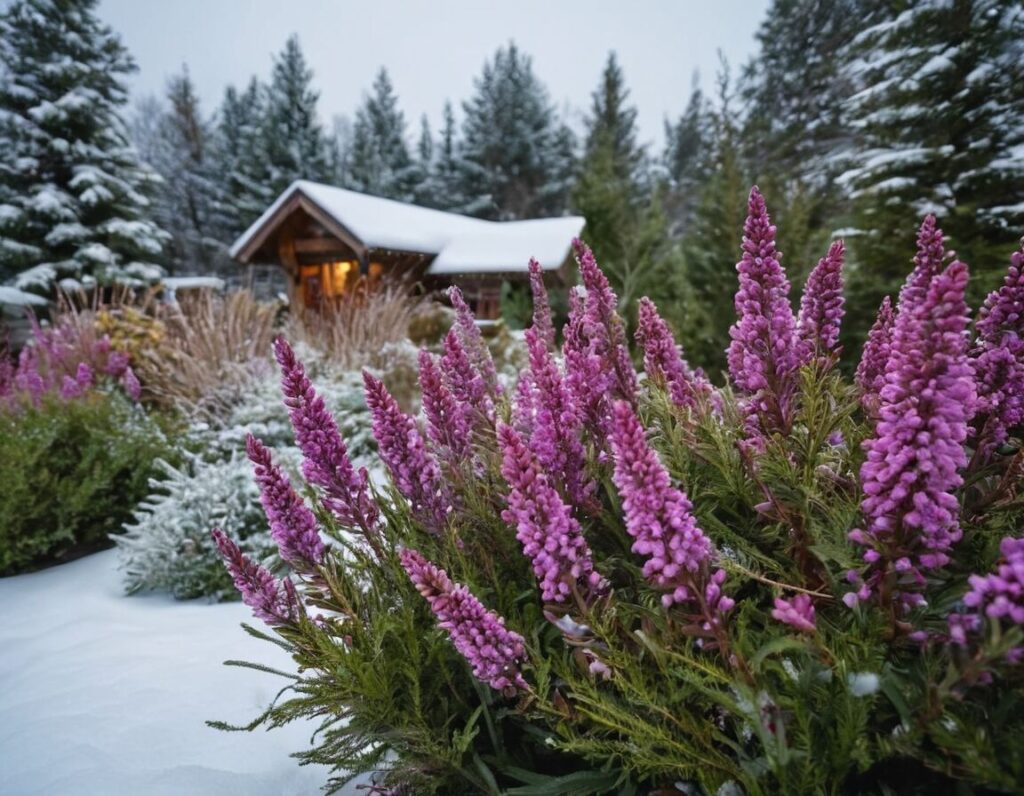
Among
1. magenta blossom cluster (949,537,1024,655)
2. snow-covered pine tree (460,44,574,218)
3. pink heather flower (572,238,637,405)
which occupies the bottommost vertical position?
magenta blossom cluster (949,537,1024,655)

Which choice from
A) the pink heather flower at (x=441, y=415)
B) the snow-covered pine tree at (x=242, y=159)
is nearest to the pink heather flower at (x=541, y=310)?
the pink heather flower at (x=441, y=415)

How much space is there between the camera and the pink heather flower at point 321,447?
1232mm

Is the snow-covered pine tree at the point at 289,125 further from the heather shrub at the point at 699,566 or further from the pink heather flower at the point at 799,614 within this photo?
the pink heather flower at the point at 799,614

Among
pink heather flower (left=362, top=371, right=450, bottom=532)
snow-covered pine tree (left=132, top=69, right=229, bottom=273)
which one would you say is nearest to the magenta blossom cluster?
pink heather flower (left=362, top=371, right=450, bottom=532)

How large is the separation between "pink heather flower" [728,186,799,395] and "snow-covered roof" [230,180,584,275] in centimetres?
1179

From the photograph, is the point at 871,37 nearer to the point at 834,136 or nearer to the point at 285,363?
the point at 834,136

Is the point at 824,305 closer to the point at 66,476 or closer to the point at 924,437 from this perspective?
the point at 924,437

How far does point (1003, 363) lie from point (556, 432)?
880 mm

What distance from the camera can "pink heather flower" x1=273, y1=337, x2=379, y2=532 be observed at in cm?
123

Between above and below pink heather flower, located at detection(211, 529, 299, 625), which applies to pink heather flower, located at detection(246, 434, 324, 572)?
above

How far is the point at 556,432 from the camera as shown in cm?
115

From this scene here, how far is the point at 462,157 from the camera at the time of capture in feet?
100

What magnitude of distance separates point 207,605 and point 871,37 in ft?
29.9

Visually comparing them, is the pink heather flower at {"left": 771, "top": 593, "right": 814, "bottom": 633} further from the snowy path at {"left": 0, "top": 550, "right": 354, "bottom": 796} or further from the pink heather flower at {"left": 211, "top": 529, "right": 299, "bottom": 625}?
the snowy path at {"left": 0, "top": 550, "right": 354, "bottom": 796}
